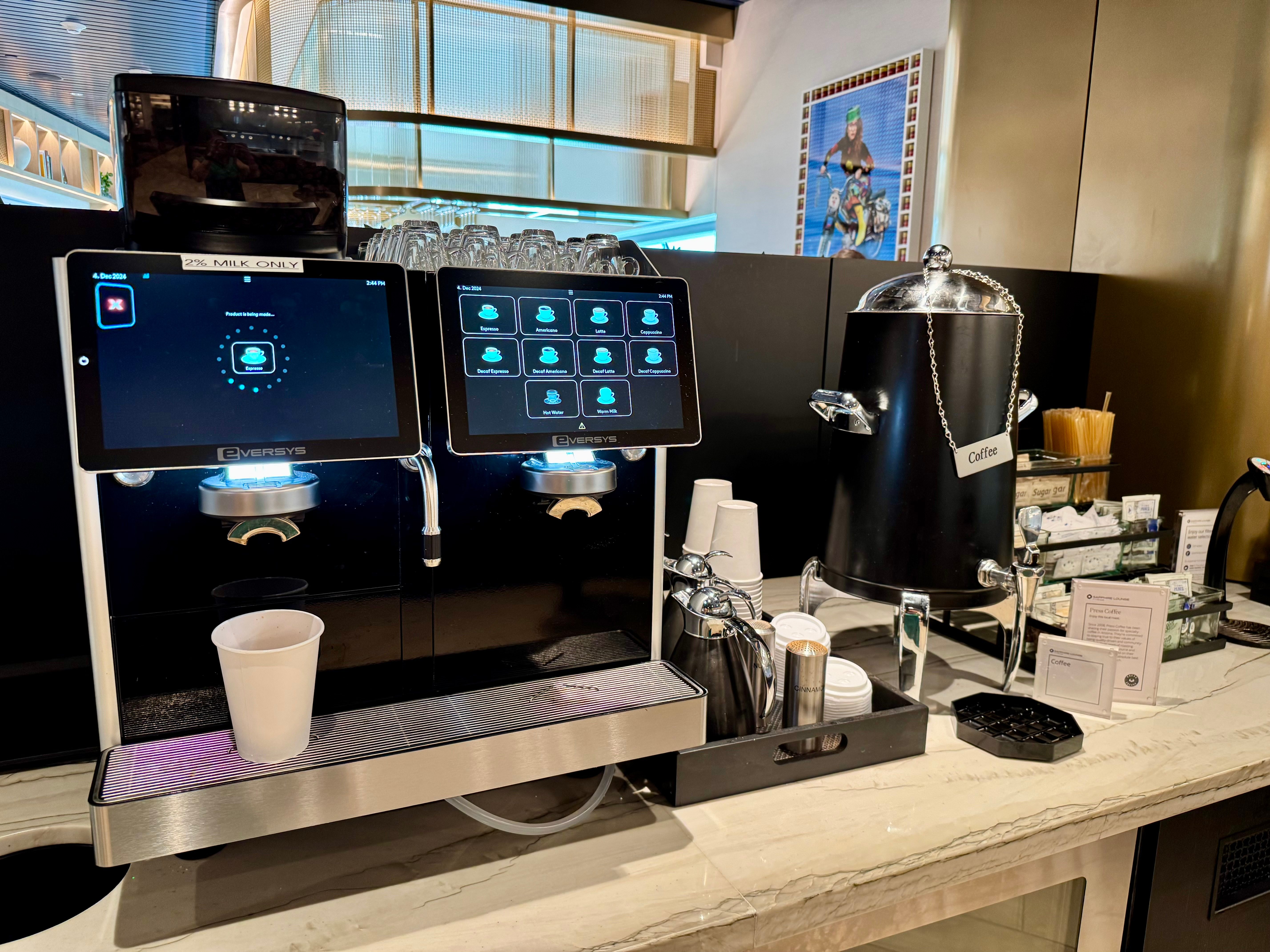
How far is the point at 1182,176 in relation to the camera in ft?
5.84

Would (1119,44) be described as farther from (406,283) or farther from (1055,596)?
(406,283)

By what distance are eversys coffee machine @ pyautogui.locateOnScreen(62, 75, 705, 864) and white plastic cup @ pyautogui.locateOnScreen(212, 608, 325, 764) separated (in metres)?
0.02

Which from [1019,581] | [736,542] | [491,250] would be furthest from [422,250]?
[1019,581]

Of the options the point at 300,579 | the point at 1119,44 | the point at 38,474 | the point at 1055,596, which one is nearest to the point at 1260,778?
the point at 1055,596

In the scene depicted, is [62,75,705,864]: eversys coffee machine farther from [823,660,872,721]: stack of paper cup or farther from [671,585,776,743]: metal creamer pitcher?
[823,660,872,721]: stack of paper cup

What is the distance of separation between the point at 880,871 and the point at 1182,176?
5.50 ft

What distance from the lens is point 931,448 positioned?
1084mm

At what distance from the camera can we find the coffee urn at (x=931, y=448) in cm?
107

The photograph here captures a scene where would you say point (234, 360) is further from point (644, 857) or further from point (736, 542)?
point (736, 542)

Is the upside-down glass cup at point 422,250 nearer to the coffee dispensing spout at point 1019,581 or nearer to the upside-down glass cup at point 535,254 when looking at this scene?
the upside-down glass cup at point 535,254

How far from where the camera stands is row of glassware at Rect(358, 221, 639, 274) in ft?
2.88

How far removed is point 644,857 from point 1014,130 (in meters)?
2.04

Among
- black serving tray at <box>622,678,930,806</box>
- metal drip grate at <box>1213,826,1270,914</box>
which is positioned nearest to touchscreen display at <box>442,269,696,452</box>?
black serving tray at <box>622,678,930,806</box>

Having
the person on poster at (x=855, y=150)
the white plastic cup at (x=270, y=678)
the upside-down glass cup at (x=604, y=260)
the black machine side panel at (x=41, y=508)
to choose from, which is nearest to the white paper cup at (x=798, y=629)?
the upside-down glass cup at (x=604, y=260)
